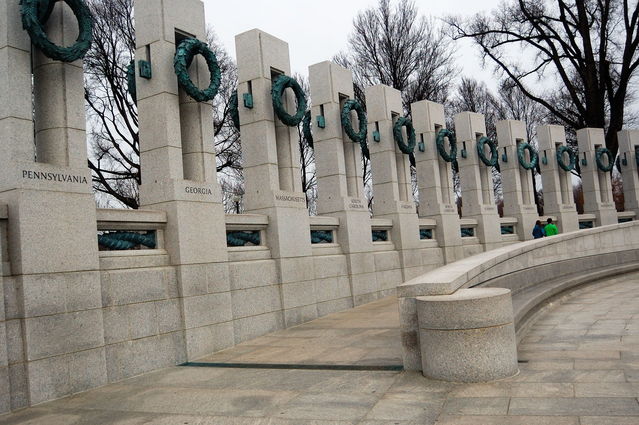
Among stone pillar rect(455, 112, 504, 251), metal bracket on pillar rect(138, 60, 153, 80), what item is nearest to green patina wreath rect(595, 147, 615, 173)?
stone pillar rect(455, 112, 504, 251)

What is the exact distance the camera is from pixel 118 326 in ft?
27.1

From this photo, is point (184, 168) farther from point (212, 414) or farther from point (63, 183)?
point (212, 414)

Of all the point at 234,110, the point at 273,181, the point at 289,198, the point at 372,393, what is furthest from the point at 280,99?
the point at 372,393

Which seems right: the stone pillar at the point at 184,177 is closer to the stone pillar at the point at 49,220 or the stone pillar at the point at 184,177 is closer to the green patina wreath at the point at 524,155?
the stone pillar at the point at 49,220

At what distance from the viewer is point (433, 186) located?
60.7 feet

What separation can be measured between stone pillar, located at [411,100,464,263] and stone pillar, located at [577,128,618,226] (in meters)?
9.16

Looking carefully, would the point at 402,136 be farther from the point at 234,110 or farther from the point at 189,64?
the point at 189,64

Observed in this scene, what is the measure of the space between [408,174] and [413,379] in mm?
11241

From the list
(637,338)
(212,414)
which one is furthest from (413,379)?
(637,338)

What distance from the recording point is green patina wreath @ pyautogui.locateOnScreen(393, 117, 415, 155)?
54.7 feet

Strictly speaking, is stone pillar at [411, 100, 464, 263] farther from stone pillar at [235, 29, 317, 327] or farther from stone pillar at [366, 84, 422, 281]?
stone pillar at [235, 29, 317, 327]

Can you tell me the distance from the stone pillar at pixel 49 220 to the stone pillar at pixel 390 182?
9670 millimetres

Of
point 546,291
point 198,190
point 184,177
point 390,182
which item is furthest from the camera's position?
point 390,182

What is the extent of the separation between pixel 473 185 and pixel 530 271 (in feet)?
25.9
